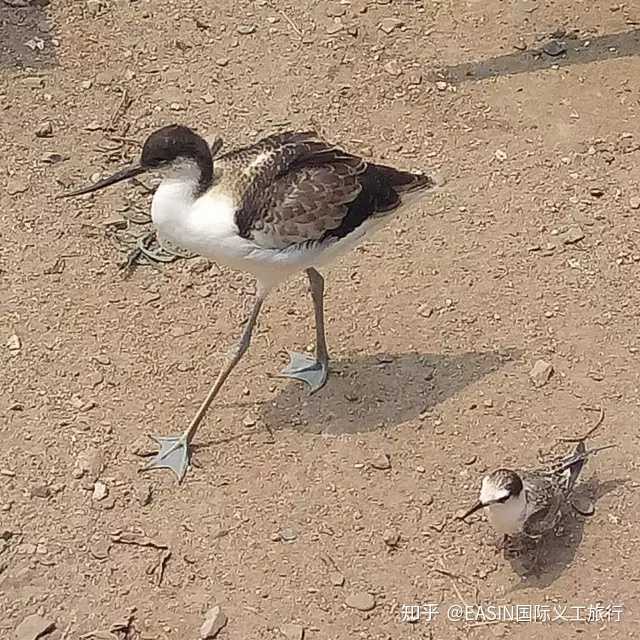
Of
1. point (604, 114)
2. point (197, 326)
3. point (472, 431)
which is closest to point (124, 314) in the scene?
point (197, 326)

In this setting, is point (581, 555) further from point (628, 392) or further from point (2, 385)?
point (2, 385)

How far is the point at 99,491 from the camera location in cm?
502

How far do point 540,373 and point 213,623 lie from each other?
1788 millimetres

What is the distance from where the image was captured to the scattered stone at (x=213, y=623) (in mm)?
4552

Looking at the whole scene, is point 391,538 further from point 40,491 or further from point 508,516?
point 40,491

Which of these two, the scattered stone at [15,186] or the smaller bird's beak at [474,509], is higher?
the scattered stone at [15,186]

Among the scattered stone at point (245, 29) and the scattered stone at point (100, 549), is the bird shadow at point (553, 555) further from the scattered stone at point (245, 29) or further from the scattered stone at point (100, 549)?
the scattered stone at point (245, 29)

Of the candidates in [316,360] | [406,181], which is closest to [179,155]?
[406,181]

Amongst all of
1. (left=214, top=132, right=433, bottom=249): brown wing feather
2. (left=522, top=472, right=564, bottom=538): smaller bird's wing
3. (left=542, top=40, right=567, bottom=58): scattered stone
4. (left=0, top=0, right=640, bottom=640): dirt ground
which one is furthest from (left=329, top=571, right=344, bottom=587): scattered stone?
(left=542, top=40, right=567, bottom=58): scattered stone

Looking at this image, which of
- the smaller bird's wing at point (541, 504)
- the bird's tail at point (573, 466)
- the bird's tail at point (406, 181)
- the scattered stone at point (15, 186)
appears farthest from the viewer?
the scattered stone at point (15, 186)

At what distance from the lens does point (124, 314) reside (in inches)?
227

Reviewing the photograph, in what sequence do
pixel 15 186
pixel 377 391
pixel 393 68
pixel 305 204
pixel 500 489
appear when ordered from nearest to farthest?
1. pixel 500 489
2. pixel 305 204
3. pixel 377 391
4. pixel 15 186
5. pixel 393 68

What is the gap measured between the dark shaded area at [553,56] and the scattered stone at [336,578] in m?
3.20

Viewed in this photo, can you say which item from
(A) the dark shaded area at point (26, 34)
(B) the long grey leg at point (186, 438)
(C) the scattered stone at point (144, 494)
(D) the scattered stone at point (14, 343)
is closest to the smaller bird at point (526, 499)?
(B) the long grey leg at point (186, 438)
